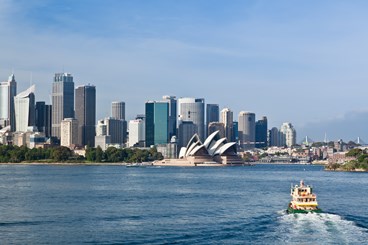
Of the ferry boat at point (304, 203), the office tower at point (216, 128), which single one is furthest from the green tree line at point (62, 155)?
the ferry boat at point (304, 203)

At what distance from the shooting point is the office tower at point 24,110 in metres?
157

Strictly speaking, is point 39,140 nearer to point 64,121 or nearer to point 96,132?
point 64,121

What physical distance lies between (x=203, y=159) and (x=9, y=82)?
82353 mm

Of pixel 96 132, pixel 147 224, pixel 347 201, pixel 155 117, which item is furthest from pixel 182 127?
pixel 147 224

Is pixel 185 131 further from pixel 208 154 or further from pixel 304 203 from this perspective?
pixel 304 203

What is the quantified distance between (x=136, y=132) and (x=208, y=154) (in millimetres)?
47792

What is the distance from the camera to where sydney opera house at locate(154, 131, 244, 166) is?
4064 inches

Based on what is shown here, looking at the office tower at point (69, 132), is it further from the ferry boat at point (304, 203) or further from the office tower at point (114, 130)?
the ferry boat at point (304, 203)

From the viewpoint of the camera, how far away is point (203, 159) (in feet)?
339

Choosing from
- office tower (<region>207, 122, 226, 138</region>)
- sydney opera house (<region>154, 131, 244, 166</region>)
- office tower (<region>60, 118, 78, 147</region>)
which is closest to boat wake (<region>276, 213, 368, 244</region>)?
sydney opera house (<region>154, 131, 244, 166</region>)

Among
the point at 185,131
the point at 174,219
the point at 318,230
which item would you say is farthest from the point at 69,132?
the point at 318,230

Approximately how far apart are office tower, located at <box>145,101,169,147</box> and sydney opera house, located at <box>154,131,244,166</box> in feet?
119

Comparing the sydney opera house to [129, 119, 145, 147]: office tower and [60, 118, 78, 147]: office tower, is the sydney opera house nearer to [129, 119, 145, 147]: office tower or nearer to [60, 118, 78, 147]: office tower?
[60, 118, 78, 147]: office tower

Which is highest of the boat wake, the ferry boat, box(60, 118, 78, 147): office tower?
box(60, 118, 78, 147): office tower
